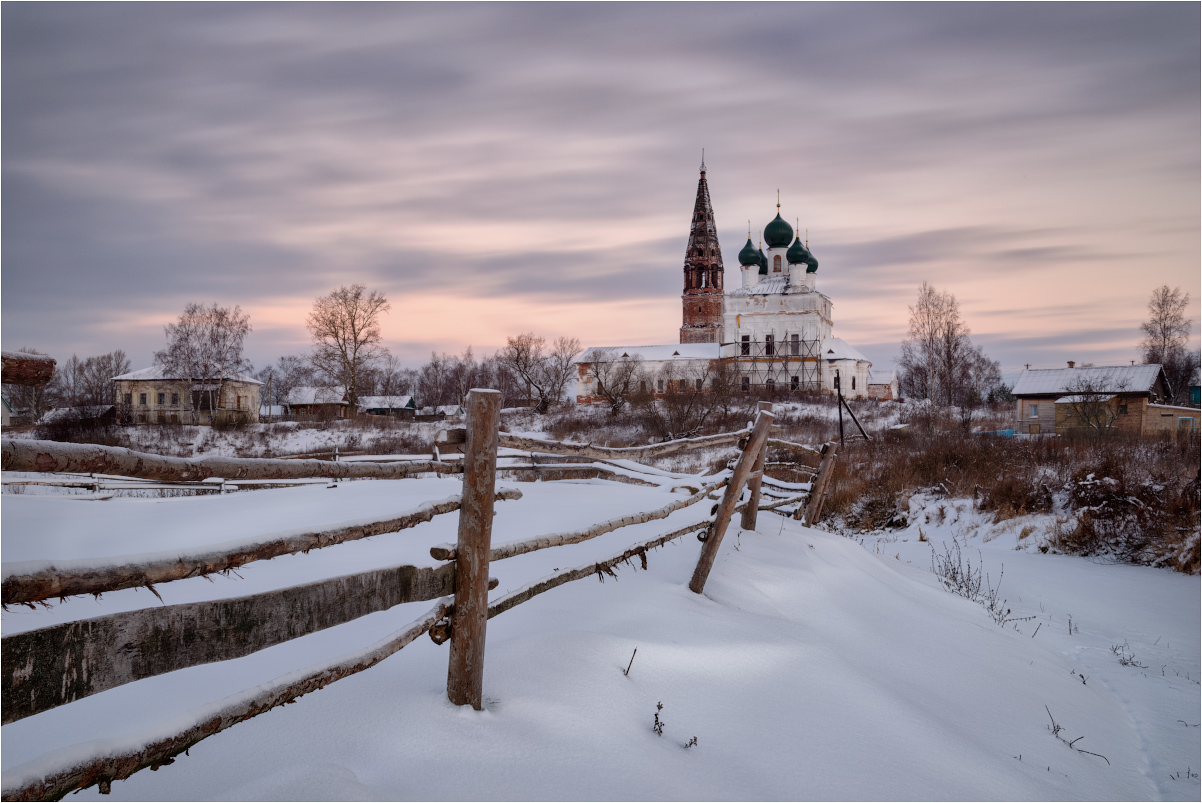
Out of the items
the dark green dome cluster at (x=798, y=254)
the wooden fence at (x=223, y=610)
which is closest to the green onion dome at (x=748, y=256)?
the dark green dome cluster at (x=798, y=254)

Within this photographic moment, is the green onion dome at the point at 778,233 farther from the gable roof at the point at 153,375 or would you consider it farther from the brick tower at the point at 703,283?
the gable roof at the point at 153,375

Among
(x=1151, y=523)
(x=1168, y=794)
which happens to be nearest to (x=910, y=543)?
(x=1151, y=523)

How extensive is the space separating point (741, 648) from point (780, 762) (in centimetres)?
88

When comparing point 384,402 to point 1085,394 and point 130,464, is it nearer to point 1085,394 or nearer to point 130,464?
point 1085,394

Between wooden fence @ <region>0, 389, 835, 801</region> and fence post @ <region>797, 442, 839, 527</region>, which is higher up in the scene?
wooden fence @ <region>0, 389, 835, 801</region>

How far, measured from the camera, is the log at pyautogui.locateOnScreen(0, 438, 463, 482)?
1.36 meters

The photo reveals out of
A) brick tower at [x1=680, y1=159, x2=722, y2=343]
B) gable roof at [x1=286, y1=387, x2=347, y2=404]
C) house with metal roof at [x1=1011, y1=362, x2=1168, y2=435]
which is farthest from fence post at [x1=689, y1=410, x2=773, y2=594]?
brick tower at [x1=680, y1=159, x2=722, y2=343]

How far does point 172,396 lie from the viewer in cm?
4588

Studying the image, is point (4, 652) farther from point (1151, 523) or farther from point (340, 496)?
point (1151, 523)

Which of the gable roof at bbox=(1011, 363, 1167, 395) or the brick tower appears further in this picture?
the brick tower

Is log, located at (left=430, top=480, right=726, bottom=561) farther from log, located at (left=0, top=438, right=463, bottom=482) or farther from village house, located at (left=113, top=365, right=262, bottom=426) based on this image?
village house, located at (left=113, top=365, right=262, bottom=426)

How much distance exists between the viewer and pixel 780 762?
251cm

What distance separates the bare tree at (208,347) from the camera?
40000mm

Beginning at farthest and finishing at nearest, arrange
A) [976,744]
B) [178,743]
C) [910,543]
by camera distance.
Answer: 1. [910,543]
2. [976,744]
3. [178,743]
